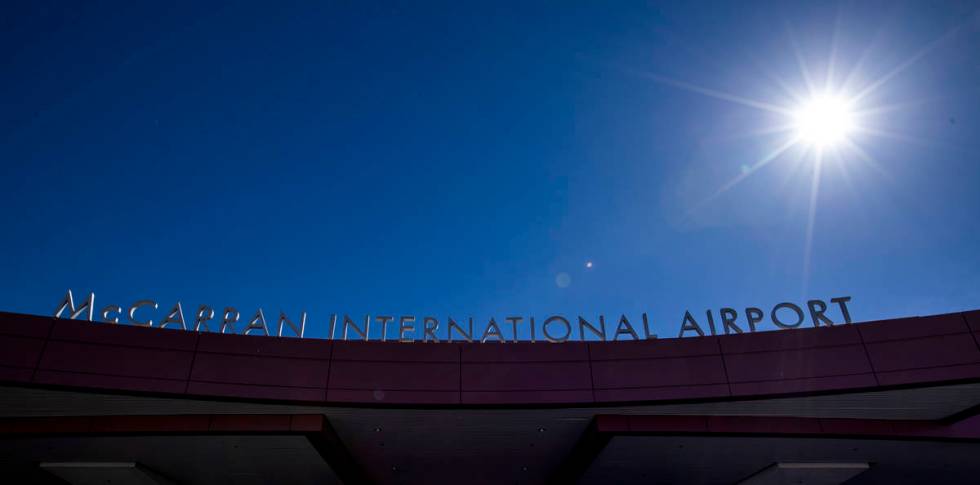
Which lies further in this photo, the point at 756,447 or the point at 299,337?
the point at 756,447

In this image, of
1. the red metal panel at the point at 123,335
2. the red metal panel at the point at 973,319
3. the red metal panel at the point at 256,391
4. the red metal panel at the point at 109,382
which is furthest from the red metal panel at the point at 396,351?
the red metal panel at the point at 973,319

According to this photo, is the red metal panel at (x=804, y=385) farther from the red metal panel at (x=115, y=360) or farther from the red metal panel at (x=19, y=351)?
the red metal panel at (x=19, y=351)

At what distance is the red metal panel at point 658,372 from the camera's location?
49.4 ft

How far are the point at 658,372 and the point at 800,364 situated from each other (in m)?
3.28

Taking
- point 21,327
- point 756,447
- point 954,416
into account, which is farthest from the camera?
point 756,447

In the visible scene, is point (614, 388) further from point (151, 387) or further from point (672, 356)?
point (151, 387)

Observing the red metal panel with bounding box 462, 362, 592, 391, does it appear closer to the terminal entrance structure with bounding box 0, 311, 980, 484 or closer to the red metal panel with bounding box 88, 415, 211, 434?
the terminal entrance structure with bounding box 0, 311, 980, 484

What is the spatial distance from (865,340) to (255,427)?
14719mm

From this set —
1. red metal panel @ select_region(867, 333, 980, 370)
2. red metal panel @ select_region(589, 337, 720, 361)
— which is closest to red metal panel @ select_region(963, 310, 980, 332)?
red metal panel @ select_region(867, 333, 980, 370)

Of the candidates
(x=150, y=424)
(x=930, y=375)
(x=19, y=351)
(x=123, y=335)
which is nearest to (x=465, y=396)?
(x=150, y=424)

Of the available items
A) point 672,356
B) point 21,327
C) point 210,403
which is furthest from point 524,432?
point 21,327

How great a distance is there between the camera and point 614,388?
15195 mm

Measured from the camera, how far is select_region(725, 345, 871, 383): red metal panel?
14695 millimetres

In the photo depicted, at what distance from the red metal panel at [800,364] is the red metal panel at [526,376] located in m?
3.58
